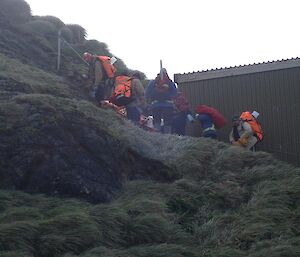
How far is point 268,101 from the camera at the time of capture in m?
15.3

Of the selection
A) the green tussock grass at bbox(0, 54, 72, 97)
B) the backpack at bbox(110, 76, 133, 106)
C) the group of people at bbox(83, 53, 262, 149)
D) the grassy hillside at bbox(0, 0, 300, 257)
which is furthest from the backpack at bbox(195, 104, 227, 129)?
the green tussock grass at bbox(0, 54, 72, 97)

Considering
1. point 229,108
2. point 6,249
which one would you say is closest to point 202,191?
point 6,249

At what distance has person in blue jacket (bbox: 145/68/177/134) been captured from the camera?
14634 millimetres

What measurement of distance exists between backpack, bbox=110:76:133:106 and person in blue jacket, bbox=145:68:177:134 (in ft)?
2.50

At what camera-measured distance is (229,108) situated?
15.8 metres

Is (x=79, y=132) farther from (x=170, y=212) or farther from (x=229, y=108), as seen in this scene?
(x=229, y=108)

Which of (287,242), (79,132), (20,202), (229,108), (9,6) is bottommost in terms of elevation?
(287,242)

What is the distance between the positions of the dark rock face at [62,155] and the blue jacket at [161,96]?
419cm

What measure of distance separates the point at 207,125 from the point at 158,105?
1.21 meters

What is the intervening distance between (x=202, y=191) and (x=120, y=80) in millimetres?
5260

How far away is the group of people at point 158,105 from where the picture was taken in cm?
1398

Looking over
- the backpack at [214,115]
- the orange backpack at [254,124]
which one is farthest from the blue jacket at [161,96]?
the orange backpack at [254,124]

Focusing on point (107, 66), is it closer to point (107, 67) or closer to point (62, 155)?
point (107, 67)

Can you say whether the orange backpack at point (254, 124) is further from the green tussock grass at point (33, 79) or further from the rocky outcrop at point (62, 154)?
the rocky outcrop at point (62, 154)
